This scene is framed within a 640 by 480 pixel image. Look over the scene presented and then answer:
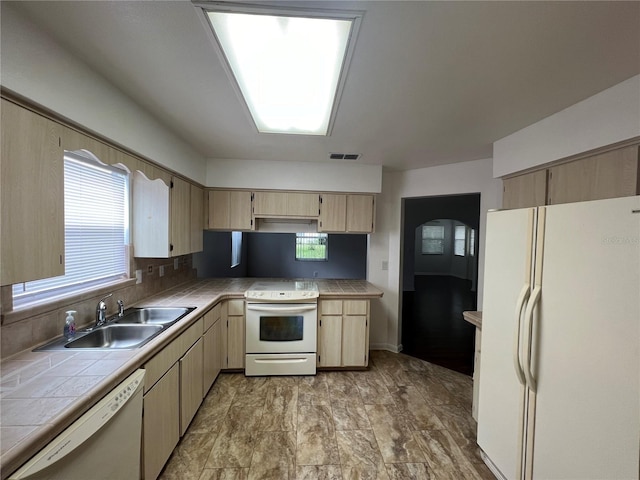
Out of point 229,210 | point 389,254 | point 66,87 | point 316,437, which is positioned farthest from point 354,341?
point 66,87

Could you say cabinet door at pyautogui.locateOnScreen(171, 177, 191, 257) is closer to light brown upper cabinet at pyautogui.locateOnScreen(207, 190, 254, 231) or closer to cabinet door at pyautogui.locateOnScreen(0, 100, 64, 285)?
light brown upper cabinet at pyautogui.locateOnScreen(207, 190, 254, 231)

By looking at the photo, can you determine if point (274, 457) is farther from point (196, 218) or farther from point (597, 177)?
point (597, 177)

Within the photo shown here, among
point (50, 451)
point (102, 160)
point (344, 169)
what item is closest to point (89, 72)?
point (102, 160)

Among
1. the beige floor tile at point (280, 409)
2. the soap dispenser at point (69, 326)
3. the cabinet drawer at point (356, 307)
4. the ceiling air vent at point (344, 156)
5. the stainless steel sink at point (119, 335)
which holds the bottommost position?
the beige floor tile at point (280, 409)

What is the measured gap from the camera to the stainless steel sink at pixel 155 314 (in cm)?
210

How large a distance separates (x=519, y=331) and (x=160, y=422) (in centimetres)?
222

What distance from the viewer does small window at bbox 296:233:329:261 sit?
7811mm

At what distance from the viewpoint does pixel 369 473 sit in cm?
173

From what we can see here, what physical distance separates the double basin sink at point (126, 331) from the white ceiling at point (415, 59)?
5.16 ft

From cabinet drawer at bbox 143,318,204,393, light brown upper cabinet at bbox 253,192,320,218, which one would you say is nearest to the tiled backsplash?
cabinet drawer at bbox 143,318,204,393

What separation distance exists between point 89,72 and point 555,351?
2889 millimetres

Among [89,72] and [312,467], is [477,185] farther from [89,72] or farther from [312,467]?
[89,72]

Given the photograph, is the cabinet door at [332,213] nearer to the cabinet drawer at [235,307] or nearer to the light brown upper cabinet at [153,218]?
the cabinet drawer at [235,307]

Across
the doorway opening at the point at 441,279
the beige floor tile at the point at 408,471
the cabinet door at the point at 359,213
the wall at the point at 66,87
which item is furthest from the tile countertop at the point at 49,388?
the doorway opening at the point at 441,279
